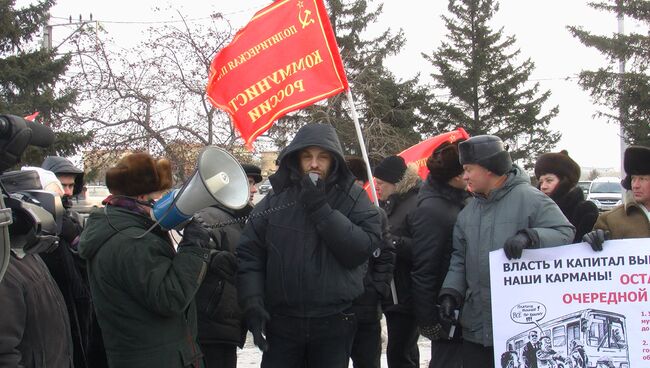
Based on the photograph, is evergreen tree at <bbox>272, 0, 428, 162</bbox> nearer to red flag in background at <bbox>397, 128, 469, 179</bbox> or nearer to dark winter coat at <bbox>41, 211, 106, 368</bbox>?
red flag in background at <bbox>397, 128, 469, 179</bbox>

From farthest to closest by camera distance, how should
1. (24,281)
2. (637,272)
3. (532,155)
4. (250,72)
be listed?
(532,155), (250,72), (637,272), (24,281)

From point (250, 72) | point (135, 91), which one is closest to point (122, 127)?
point (135, 91)

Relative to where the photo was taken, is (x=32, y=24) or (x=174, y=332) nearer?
(x=174, y=332)

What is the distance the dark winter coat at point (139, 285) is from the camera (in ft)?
9.52

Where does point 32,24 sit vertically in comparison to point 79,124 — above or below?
above

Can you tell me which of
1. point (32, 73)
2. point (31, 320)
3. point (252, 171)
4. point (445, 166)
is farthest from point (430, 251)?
point (32, 73)

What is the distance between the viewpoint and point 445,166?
4082 mm

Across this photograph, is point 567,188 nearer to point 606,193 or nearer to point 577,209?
point 577,209

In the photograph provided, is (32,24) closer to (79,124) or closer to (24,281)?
(79,124)

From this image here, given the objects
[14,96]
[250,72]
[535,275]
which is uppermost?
[14,96]

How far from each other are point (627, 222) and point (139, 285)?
2.79 meters

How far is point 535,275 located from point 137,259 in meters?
1.96

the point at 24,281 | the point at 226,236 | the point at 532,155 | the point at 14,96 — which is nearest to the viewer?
the point at 24,281

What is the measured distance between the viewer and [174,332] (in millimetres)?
3074
